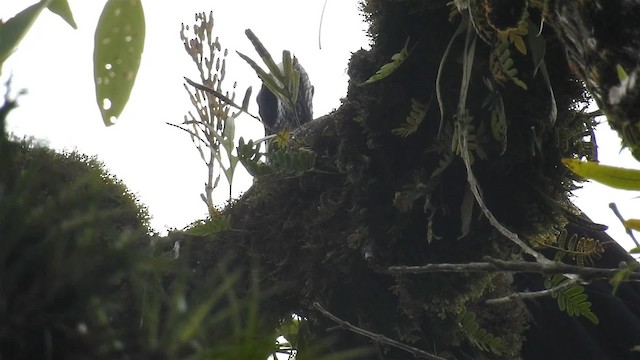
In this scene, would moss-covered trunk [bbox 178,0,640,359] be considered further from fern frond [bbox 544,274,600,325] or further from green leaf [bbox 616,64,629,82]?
green leaf [bbox 616,64,629,82]

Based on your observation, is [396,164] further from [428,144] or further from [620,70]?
[620,70]

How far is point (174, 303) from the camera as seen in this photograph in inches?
12.2

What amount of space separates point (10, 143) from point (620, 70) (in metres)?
0.41

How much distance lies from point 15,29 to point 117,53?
11 cm

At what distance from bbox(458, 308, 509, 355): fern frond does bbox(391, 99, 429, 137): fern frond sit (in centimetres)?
33

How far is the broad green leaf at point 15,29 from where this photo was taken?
21.6 inches

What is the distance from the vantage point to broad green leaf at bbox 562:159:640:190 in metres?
0.58

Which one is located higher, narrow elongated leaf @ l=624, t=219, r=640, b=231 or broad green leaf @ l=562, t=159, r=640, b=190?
broad green leaf @ l=562, t=159, r=640, b=190

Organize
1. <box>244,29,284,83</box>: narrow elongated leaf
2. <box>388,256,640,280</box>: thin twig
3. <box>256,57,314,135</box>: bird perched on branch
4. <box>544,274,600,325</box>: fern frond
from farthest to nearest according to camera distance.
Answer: <box>256,57,314,135</box>: bird perched on branch
<box>244,29,284,83</box>: narrow elongated leaf
<box>544,274,600,325</box>: fern frond
<box>388,256,640,280</box>: thin twig

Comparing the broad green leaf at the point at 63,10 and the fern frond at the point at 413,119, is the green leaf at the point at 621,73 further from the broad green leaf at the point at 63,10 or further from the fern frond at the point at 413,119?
the fern frond at the point at 413,119

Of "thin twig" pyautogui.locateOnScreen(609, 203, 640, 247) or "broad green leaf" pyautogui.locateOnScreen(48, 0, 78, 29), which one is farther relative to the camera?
"broad green leaf" pyautogui.locateOnScreen(48, 0, 78, 29)

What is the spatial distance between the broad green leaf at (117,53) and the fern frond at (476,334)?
811mm

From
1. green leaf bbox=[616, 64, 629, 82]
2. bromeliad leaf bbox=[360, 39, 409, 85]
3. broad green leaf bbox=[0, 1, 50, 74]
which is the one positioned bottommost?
green leaf bbox=[616, 64, 629, 82]

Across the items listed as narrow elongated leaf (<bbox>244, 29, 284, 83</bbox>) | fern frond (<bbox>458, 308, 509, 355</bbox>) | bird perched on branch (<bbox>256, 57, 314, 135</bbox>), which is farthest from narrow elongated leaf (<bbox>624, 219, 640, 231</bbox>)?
bird perched on branch (<bbox>256, 57, 314, 135</bbox>)
